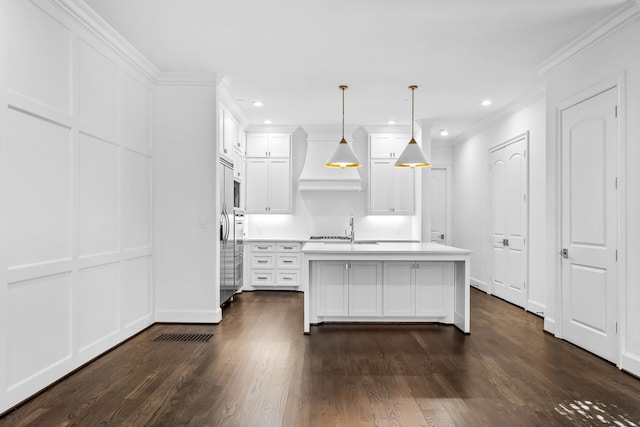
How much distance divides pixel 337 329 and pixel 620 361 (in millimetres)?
2504

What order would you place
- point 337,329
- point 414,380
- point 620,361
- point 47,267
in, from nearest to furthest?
point 47,267 < point 414,380 < point 620,361 < point 337,329

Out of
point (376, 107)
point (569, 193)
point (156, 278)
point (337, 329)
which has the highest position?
point (376, 107)

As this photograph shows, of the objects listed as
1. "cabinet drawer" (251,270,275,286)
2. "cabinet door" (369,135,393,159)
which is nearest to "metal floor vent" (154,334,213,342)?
"cabinet drawer" (251,270,275,286)

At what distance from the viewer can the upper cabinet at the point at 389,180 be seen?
276 inches

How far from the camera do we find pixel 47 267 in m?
2.78

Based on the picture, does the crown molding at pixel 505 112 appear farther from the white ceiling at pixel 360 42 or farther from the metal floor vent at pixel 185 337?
the metal floor vent at pixel 185 337

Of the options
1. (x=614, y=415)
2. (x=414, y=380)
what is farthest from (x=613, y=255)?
(x=414, y=380)

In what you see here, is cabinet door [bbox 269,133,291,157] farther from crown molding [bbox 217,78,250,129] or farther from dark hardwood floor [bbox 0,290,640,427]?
dark hardwood floor [bbox 0,290,640,427]

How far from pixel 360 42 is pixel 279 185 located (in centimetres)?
360

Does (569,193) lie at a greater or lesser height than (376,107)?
lesser

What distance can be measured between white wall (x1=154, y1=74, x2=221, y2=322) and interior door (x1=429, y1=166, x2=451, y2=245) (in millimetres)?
4915

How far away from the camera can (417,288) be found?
4.50m

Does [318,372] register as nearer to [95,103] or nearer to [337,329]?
[337,329]

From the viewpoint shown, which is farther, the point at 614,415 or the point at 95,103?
the point at 95,103
